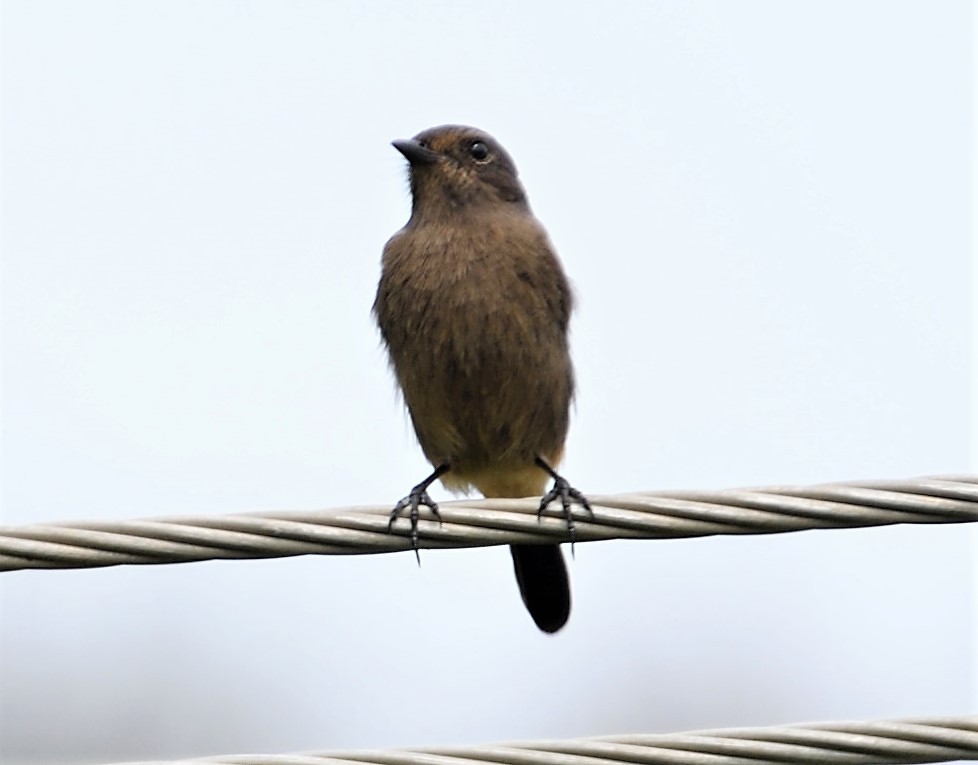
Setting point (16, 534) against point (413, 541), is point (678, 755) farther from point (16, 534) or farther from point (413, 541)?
point (16, 534)

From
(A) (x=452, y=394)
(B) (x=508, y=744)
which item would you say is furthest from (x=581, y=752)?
(A) (x=452, y=394)

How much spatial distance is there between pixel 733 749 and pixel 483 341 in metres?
3.02

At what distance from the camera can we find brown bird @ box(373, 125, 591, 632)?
21.4ft

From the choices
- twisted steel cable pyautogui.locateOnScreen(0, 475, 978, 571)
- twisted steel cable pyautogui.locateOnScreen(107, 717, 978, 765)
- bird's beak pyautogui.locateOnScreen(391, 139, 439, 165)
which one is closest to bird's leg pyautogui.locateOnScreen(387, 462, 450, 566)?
twisted steel cable pyautogui.locateOnScreen(0, 475, 978, 571)

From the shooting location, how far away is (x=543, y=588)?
6.99 m

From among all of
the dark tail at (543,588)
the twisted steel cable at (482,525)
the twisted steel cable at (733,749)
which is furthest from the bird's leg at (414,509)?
the dark tail at (543,588)

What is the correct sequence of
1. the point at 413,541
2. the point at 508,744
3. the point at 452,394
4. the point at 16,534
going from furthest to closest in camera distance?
the point at 452,394 < the point at 413,541 < the point at 16,534 < the point at 508,744

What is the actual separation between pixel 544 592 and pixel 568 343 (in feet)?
3.61

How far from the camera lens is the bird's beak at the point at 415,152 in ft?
24.0

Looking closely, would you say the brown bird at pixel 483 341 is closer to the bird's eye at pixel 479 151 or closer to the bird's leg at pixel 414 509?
the bird's eye at pixel 479 151

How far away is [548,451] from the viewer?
273 inches

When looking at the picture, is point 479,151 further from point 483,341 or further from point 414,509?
point 414,509

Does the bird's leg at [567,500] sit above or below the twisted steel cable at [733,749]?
above

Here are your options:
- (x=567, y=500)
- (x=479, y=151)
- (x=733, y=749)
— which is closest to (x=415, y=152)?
(x=479, y=151)
